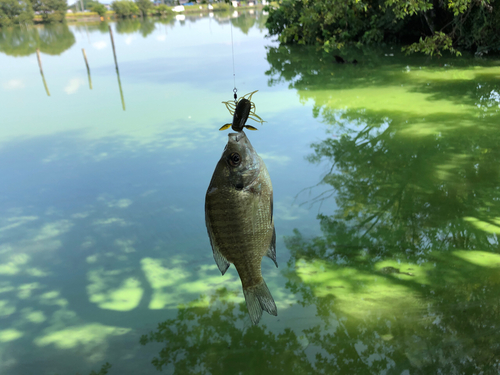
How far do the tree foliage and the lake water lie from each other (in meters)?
3.14

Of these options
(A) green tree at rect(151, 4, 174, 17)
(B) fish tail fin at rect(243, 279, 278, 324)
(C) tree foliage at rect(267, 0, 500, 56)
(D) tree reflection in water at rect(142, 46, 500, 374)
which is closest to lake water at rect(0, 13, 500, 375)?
(D) tree reflection in water at rect(142, 46, 500, 374)

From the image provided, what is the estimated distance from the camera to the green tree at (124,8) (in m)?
60.9

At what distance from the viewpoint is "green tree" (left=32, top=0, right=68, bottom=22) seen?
178 ft

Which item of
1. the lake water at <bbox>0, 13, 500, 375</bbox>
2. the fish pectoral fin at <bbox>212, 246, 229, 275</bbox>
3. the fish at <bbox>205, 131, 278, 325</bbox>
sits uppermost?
the fish at <bbox>205, 131, 278, 325</bbox>

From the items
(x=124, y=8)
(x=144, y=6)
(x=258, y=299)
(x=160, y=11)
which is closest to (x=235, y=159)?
(x=258, y=299)

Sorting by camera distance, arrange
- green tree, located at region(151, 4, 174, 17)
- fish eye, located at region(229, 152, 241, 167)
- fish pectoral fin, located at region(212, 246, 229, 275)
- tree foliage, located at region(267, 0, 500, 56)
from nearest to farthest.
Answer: fish eye, located at region(229, 152, 241, 167) → fish pectoral fin, located at region(212, 246, 229, 275) → tree foliage, located at region(267, 0, 500, 56) → green tree, located at region(151, 4, 174, 17)

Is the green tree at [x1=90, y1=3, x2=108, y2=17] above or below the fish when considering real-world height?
above

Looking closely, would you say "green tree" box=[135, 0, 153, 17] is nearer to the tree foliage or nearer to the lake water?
the tree foliage

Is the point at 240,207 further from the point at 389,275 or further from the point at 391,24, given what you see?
the point at 391,24

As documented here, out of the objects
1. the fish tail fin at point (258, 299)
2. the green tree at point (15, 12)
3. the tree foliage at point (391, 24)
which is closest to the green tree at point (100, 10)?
the green tree at point (15, 12)

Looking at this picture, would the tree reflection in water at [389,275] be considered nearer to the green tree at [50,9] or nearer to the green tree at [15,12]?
the green tree at [15,12]

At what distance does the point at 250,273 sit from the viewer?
1743 millimetres

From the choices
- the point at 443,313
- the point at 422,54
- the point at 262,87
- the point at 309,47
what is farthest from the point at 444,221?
the point at 309,47

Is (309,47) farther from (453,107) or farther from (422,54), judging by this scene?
(453,107)
